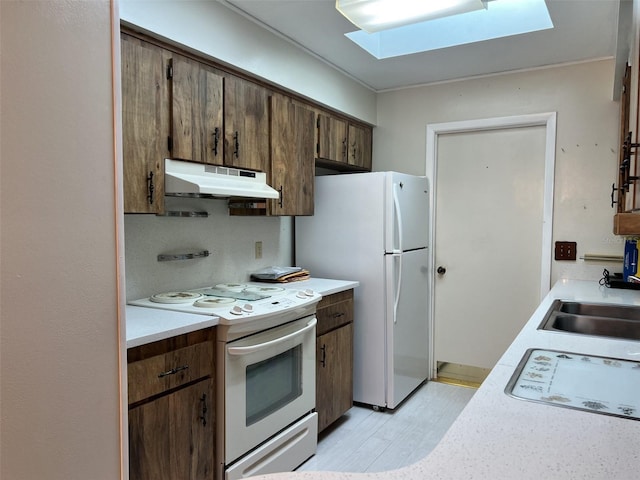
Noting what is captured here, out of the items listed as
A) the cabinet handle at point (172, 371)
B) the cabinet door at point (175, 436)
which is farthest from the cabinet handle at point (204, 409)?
the cabinet handle at point (172, 371)

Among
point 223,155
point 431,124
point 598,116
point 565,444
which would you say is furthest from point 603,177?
point 565,444

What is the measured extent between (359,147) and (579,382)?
283 cm

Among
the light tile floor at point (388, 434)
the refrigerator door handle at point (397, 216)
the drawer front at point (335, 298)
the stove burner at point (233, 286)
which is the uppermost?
the refrigerator door handle at point (397, 216)

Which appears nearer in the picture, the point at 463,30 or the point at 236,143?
the point at 236,143

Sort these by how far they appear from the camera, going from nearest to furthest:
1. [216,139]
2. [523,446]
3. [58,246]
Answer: [523,446], [58,246], [216,139]

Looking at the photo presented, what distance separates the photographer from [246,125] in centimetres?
252

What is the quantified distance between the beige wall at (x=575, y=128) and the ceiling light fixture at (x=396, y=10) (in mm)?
1281

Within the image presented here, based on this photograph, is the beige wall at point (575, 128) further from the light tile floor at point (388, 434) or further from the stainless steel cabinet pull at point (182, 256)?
the stainless steel cabinet pull at point (182, 256)

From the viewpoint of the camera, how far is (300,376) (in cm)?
249

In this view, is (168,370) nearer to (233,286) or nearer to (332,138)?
(233,286)

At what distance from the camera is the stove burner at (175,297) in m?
2.19

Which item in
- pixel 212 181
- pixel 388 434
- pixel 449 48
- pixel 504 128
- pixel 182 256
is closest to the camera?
pixel 212 181

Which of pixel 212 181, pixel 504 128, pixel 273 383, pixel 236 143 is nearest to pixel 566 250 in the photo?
pixel 504 128

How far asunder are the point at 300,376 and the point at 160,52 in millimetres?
1709
